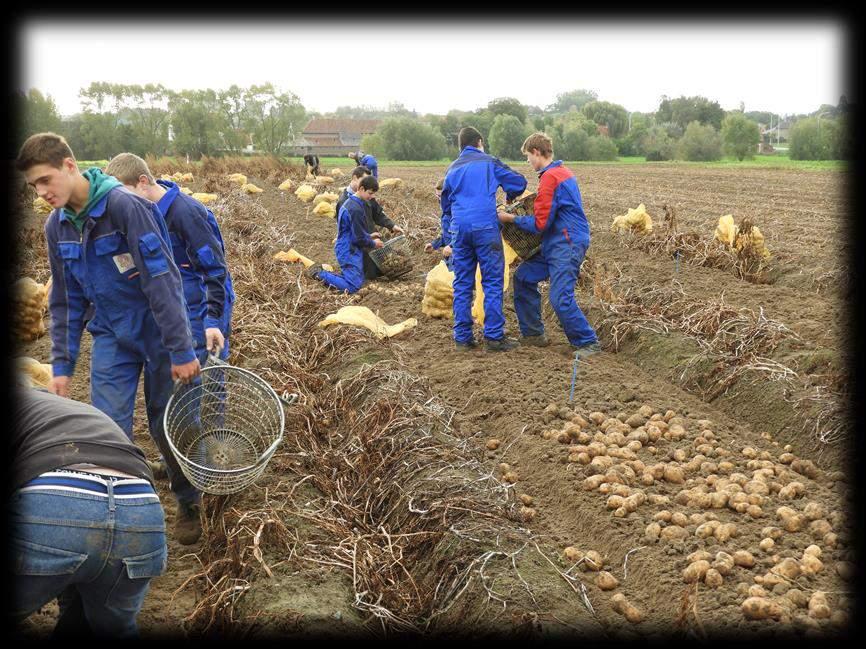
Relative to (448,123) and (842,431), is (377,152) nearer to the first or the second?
(448,123)

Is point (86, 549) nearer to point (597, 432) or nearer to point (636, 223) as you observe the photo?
point (597, 432)

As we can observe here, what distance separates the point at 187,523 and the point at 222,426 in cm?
51

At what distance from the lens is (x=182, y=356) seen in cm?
331

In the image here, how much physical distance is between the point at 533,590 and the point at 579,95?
94.0 metres

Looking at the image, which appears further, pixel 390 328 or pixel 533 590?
pixel 390 328

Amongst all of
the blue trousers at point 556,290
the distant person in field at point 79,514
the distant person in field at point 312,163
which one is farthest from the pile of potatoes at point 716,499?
the distant person in field at point 312,163

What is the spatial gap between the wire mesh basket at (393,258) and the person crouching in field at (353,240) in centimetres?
24

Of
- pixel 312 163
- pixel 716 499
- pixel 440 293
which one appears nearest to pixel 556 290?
pixel 440 293

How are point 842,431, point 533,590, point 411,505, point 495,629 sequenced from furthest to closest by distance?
1. point 842,431
2. point 411,505
3. point 533,590
4. point 495,629

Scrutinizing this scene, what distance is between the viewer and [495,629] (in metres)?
3.06

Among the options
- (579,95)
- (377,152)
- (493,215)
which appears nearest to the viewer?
(493,215)

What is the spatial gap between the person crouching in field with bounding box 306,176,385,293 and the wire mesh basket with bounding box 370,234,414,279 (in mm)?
238

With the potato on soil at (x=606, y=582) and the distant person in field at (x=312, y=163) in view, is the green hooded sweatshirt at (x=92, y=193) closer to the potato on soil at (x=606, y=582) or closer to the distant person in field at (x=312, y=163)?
the potato on soil at (x=606, y=582)

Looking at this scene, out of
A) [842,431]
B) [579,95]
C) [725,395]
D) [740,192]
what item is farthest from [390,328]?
[579,95]
